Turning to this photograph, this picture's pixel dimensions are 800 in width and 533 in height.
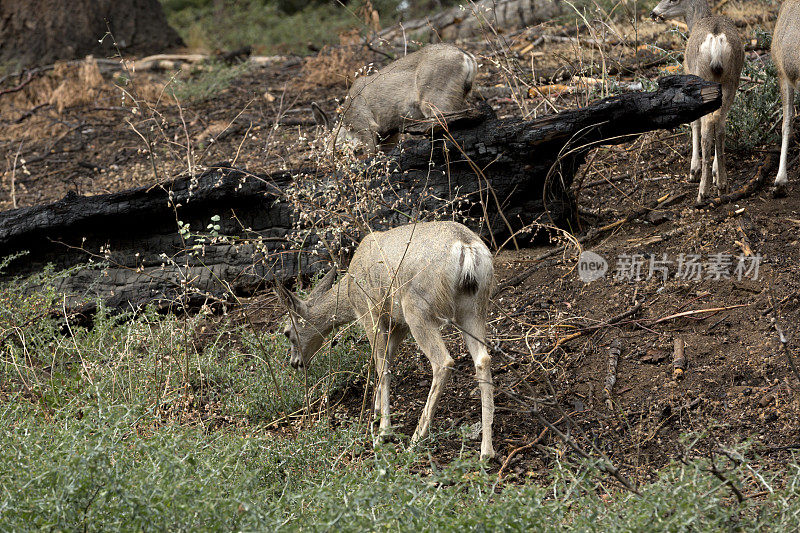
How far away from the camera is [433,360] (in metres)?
5.55

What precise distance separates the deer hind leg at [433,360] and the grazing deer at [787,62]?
4120 millimetres

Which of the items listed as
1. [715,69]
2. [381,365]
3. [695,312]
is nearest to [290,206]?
[381,365]

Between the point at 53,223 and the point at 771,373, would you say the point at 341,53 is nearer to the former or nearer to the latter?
the point at 53,223

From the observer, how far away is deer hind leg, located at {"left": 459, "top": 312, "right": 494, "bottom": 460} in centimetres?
536

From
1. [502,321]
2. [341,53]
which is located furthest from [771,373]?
[341,53]

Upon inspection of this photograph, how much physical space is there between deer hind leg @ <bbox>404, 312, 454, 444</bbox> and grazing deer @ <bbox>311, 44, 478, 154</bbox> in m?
3.94

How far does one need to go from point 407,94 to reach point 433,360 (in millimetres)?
4945

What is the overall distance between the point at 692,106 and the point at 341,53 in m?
8.27

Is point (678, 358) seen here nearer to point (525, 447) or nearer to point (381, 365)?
point (525, 447)

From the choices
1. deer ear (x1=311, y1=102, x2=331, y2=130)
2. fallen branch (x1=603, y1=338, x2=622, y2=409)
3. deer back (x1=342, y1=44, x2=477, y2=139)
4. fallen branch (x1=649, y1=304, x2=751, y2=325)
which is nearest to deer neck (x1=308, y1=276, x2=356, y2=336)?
fallen branch (x1=603, y1=338, x2=622, y2=409)

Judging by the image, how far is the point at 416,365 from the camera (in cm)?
686

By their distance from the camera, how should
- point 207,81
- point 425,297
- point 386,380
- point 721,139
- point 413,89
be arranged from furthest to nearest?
Answer: point 207,81 < point 413,89 < point 721,139 < point 386,380 < point 425,297

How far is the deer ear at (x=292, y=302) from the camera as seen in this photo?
6.49m

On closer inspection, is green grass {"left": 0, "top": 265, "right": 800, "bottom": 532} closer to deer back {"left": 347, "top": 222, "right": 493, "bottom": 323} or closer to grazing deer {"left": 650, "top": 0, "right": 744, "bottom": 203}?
deer back {"left": 347, "top": 222, "right": 493, "bottom": 323}
